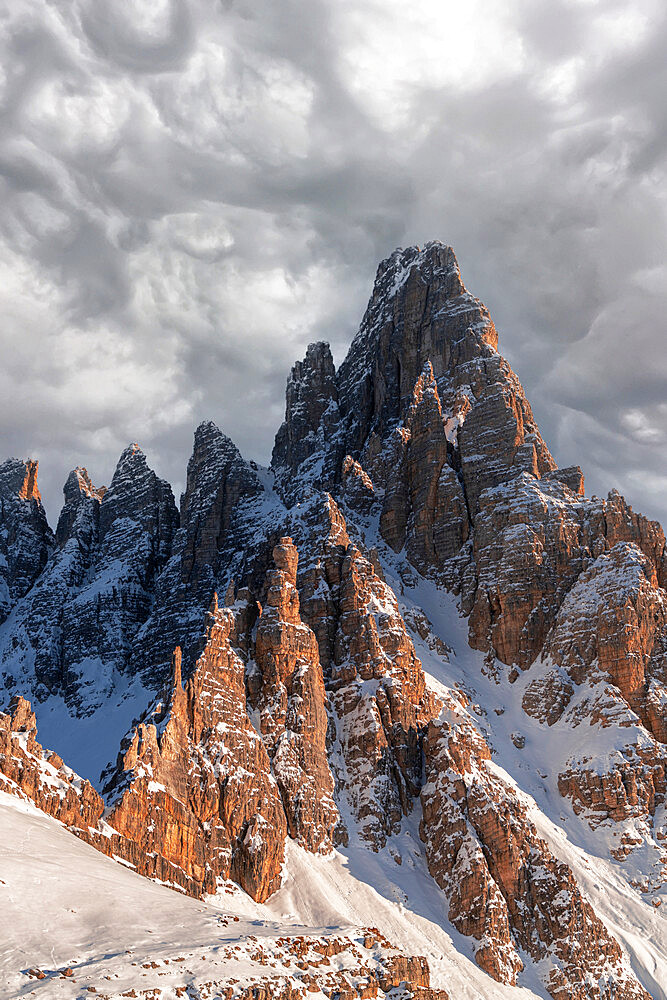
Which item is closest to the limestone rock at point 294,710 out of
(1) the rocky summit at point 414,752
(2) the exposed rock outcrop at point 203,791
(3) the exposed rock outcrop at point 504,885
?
(1) the rocky summit at point 414,752

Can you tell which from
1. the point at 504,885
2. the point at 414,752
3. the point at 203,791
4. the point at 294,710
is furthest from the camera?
the point at 414,752

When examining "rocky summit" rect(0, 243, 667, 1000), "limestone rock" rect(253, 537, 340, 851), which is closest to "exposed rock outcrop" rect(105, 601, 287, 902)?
"rocky summit" rect(0, 243, 667, 1000)

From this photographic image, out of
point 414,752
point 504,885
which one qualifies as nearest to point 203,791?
point 414,752

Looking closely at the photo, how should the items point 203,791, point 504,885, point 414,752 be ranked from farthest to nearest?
point 414,752 < point 504,885 < point 203,791

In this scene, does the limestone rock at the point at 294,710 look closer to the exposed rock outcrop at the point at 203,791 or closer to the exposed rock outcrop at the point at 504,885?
the exposed rock outcrop at the point at 203,791

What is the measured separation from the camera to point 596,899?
130 m

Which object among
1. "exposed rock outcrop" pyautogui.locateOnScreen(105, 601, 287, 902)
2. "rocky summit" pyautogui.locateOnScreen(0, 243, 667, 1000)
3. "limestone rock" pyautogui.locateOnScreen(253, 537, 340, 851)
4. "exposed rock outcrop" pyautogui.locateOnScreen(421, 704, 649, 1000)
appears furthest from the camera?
"limestone rock" pyautogui.locateOnScreen(253, 537, 340, 851)

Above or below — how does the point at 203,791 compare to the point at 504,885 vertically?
above

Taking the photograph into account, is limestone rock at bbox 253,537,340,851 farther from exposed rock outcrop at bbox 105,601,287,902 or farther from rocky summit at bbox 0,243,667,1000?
exposed rock outcrop at bbox 105,601,287,902

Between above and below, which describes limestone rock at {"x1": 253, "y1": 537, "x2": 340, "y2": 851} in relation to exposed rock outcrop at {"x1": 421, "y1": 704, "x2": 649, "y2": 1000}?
above

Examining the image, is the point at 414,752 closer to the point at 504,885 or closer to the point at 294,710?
the point at 294,710

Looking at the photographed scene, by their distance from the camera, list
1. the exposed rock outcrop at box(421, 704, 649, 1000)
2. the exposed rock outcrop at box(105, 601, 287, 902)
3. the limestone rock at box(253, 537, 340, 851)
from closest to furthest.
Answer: the exposed rock outcrop at box(105, 601, 287, 902) < the exposed rock outcrop at box(421, 704, 649, 1000) < the limestone rock at box(253, 537, 340, 851)

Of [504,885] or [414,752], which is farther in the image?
[414,752]

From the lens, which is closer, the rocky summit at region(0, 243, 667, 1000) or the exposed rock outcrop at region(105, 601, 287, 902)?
the exposed rock outcrop at region(105, 601, 287, 902)
